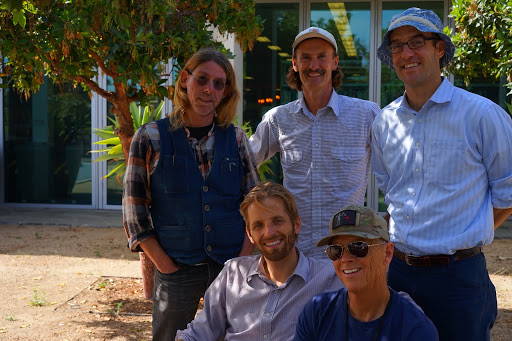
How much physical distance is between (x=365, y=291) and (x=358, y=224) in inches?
9.9

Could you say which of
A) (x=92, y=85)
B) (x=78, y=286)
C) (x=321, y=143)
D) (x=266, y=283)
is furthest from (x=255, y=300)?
(x=78, y=286)

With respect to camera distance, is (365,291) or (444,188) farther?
(444,188)

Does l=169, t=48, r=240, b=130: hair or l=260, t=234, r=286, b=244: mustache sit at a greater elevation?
l=169, t=48, r=240, b=130: hair

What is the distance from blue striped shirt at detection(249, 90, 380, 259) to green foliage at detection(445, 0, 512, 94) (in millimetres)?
2915

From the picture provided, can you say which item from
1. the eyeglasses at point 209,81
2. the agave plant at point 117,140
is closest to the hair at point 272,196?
the eyeglasses at point 209,81

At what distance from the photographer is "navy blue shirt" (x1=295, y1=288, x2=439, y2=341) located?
7.42ft

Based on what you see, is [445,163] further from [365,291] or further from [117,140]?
[117,140]

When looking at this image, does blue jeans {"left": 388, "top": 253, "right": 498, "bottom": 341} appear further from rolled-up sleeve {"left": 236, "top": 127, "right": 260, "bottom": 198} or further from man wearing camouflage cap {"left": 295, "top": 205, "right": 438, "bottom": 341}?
rolled-up sleeve {"left": 236, "top": 127, "right": 260, "bottom": 198}

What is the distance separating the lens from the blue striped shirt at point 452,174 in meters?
2.52

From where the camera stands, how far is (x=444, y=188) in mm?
2559

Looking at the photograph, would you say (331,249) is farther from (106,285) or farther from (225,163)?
(106,285)

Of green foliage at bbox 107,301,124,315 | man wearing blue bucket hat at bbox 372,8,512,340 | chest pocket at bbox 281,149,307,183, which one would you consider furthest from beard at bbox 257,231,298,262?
green foliage at bbox 107,301,124,315

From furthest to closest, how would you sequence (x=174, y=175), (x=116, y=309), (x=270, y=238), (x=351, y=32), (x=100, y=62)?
1. (x=351, y=32)
2. (x=116, y=309)
3. (x=100, y=62)
4. (x=174, y=175)
5. (x=270, y=238)

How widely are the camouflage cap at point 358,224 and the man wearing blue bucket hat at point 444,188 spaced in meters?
0.29
